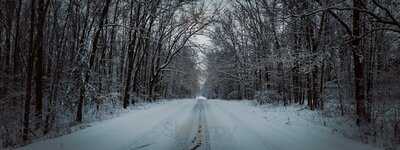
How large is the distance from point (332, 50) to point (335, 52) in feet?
1.74

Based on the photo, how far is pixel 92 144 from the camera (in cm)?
855

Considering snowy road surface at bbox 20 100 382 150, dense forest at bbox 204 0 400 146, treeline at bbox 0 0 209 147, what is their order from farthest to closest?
treeline at bbox 0 0 209 147, dense forest at bbox 204 0 400 146, snowy road surface at bbox 20 100 382 150

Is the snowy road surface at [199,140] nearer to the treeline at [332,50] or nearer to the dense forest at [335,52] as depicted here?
the dense forest at [335,52]

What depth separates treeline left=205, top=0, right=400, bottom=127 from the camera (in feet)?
39.3

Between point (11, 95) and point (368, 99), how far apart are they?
15661mm

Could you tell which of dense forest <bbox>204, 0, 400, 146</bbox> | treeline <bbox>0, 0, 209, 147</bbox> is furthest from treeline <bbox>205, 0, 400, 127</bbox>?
treeline <bbox>0, 0, 209, 147</bbox>

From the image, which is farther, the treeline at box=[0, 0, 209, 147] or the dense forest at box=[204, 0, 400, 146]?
the treeline at box=[0, 0, 209, 147]

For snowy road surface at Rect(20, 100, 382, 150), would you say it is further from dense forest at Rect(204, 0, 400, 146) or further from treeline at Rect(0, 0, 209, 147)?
treeline at Rect(0, 0, 209, 147)

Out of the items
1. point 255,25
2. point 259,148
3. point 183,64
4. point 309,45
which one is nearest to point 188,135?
point 259,148

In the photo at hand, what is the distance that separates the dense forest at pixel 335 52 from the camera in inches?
467

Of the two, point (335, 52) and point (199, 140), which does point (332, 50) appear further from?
point (199, 140)

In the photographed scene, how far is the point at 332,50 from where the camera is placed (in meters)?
12.1

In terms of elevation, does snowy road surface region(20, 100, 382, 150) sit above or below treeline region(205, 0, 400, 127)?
below

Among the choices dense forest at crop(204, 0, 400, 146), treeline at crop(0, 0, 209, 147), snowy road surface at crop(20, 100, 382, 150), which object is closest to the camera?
snowy road surface at crop(20, 100, 382, 150)
